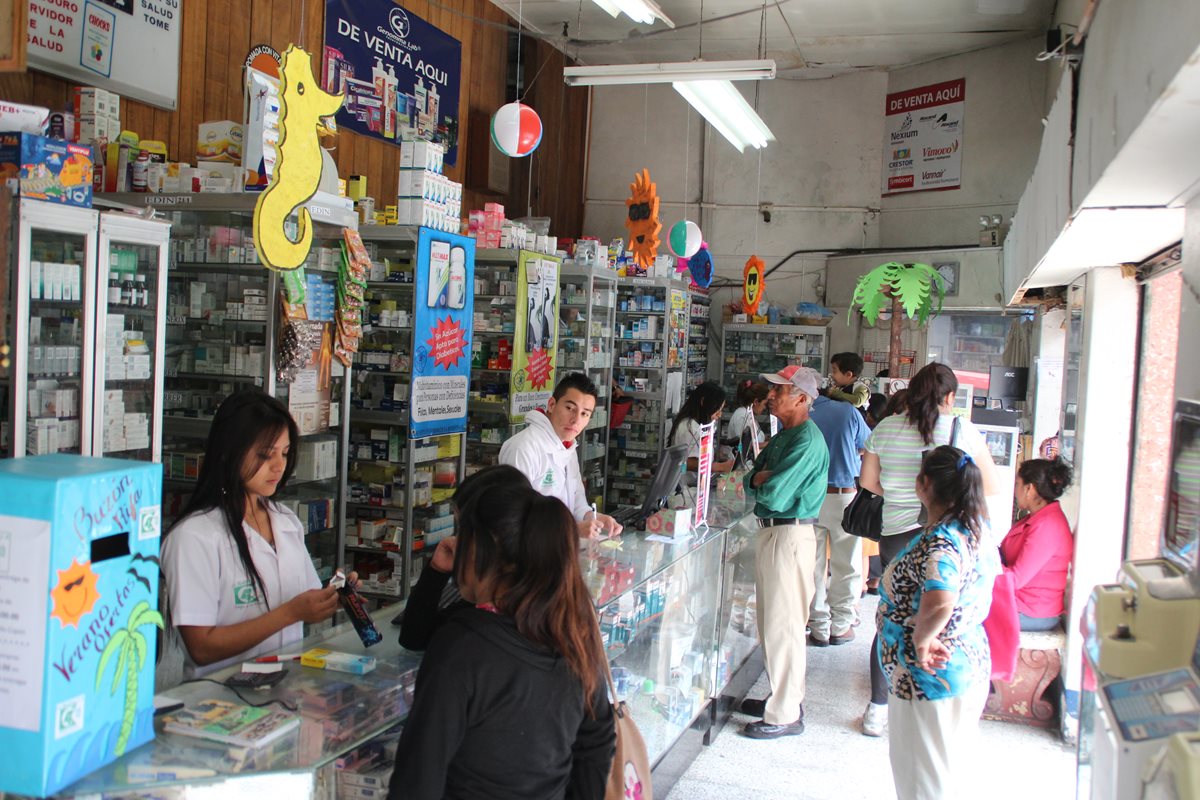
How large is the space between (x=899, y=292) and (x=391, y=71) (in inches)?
210

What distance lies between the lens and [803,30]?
10258mm

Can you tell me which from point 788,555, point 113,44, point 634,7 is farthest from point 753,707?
point 113,44

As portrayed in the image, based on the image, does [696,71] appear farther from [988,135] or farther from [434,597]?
[988,135]

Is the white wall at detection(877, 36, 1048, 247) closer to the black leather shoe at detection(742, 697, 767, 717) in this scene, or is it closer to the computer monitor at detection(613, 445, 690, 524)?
the black leather shoe at detection(742, 697, 767, 717)

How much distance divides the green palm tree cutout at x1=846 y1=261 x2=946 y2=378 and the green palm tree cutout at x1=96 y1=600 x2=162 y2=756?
8663mm

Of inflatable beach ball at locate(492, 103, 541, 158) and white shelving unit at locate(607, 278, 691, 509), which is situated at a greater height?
inflatable beach ball at locate(492, 103, 541, 158)

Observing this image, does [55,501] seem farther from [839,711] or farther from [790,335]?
[790,335]

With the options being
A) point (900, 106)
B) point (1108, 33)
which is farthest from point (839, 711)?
point (900, 106)

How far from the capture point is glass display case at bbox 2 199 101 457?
3.58 m

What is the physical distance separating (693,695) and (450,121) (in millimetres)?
6773

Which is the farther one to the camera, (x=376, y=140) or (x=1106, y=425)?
(x=376, y=140)

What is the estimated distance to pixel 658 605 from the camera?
3896 millimetres

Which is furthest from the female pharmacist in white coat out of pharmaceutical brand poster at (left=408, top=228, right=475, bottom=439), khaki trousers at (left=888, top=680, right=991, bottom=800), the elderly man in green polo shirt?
pharmaceutical brand poster at (left=408, top=228, right=475, bottom=439)

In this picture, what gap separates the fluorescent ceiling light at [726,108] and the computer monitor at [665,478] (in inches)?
132
